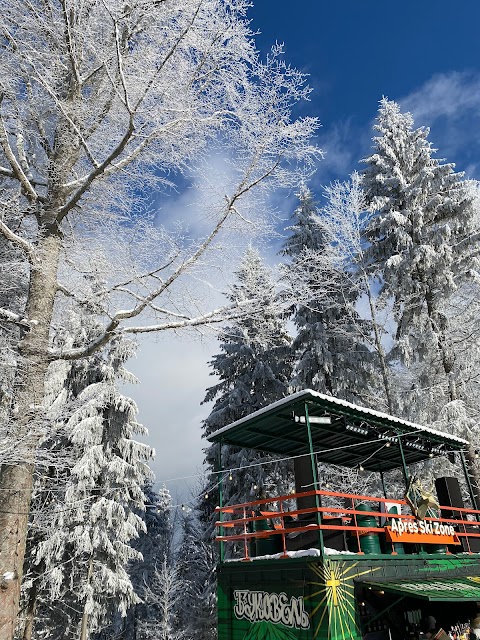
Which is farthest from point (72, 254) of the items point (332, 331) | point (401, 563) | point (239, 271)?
point (332, 331)

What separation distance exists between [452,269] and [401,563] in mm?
11082

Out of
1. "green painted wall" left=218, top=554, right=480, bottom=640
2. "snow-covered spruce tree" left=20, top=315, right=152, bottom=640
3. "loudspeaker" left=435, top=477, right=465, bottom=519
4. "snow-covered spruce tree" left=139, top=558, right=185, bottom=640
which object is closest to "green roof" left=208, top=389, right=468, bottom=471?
"loudspeaker" left=435, top=477, right=465, bottom=519

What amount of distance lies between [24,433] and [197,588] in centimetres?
2380

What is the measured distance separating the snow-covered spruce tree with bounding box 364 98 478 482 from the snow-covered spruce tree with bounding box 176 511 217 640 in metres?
9.37

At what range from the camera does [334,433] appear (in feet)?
37.0

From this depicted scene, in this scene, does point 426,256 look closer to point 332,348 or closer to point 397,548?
point 332,348

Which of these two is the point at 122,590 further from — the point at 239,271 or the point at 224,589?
the point at 239,271

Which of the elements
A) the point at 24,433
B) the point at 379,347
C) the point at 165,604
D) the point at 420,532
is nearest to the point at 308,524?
the point at 420,532

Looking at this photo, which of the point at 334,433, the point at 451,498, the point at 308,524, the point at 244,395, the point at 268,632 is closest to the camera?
the point at 268,632

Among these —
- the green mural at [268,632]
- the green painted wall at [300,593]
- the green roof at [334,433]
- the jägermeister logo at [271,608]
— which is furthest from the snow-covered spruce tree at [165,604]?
the green mural at [268,632]

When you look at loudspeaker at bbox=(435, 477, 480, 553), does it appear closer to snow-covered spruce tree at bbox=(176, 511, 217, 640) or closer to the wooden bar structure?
the wooden bar structure

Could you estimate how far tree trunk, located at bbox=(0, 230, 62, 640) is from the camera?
6312mm

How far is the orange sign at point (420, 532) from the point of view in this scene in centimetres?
874

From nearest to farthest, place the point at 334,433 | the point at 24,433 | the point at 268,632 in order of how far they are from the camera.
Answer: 1. the point at 24,433
2. the point at 268,632
3. the point at 334,433
